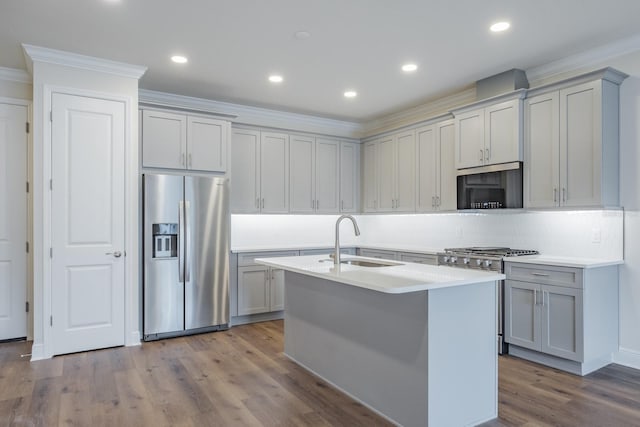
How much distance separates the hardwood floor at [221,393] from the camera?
259 cm

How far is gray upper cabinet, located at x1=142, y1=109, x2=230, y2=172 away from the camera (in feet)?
14.4

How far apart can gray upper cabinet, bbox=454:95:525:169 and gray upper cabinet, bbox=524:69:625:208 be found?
0.33ft

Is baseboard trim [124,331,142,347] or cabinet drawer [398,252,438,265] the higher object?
cabinet drawer [398,252,438,265]

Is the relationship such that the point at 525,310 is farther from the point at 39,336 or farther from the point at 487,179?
the point at 39,336

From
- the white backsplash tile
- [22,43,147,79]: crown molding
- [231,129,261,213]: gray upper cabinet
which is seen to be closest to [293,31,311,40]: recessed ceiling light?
[22,43,147,79]: crown molding

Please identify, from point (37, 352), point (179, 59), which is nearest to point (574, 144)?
point (179, 59)

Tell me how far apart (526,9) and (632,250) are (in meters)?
2.17

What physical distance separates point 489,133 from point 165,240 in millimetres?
3492

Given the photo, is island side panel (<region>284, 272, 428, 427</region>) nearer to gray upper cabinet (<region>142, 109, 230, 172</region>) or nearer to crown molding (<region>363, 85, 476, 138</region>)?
gray upper cabinet (<region>142, 109, 230, 172</region>)

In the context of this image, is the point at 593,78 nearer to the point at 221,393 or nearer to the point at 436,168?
the point at 436,168

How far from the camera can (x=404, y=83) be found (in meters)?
4.54

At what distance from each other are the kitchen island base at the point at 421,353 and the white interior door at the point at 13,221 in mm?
3392

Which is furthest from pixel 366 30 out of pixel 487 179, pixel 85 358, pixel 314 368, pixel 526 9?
pixel 85 358

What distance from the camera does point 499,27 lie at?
3.19 meters
